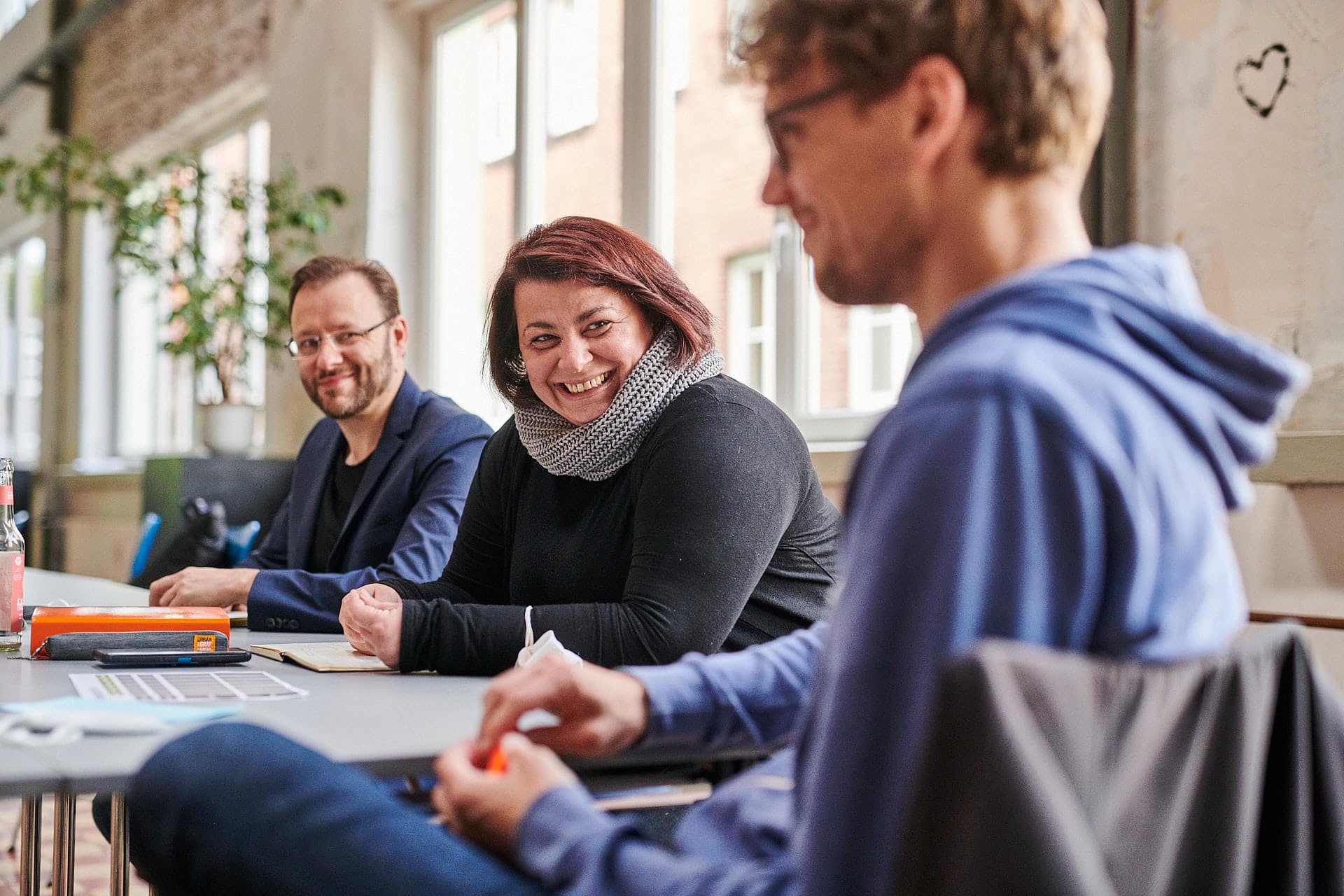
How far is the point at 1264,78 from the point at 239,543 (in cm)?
290

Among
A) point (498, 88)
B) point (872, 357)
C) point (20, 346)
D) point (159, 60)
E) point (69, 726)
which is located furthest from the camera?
point (20, 346)

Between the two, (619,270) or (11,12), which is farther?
(11,12)

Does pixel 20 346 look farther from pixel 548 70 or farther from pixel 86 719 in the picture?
pixel 86 719

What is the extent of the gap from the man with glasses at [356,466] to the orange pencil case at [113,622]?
37 cm

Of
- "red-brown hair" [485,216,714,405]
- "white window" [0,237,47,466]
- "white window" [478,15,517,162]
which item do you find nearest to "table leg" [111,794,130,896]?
"red-brown hair" [485,216,714,405]

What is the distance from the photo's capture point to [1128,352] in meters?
0.71

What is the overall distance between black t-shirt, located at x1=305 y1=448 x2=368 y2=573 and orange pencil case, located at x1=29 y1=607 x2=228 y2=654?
3.24 feet

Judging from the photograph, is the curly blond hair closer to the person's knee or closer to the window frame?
the person's knee

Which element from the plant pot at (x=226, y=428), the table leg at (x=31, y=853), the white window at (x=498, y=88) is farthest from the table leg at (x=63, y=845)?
the plant pot at (x=226, y=428)

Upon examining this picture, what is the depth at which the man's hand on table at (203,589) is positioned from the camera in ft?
7.13

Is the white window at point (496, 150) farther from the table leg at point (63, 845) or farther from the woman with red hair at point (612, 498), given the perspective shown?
the table leg at point (63, 845)

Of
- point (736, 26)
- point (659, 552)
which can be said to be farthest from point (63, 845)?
point (736, 26)

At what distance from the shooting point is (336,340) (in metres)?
2.91

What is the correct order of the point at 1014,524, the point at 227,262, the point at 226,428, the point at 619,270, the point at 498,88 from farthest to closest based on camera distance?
1. the point at 227,262
2. the point at 226,428
3. the point at 498,88
4. the point at 619,270
5. the point at 1014,524
